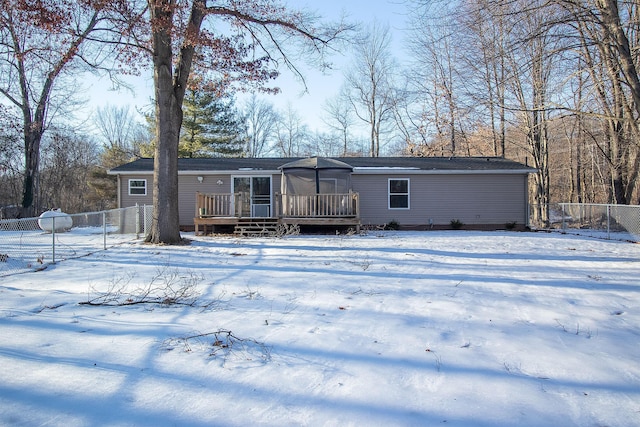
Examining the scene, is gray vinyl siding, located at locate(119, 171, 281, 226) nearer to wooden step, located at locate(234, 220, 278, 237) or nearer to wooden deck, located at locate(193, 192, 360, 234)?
wooden deck, located at locate(193, 192, 360, 234)

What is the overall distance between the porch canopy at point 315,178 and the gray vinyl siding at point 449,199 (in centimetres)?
147

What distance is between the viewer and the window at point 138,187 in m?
15.8

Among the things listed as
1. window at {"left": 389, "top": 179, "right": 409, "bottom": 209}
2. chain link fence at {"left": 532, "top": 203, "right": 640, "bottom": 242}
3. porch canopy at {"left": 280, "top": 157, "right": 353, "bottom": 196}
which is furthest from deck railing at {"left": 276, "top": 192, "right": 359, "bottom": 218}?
chain link fence at {"left": 532, "top": 203, "right": 640, "bottom": 242}

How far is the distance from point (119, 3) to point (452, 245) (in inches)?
394

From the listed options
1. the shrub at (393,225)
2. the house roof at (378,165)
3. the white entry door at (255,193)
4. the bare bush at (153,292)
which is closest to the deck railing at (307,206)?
the house roof at (378,165)

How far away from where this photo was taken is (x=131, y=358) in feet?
9.87

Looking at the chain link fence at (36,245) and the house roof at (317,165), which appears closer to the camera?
the chain link fence at (36,245)

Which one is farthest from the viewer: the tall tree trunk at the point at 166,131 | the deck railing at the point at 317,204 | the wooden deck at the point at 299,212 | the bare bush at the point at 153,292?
the deck railing at the point at 317,204

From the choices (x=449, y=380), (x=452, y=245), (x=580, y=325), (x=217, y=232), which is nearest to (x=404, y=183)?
(x=452, y=245)

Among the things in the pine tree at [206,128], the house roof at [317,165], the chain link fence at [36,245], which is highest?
the pine tree at [206,128]

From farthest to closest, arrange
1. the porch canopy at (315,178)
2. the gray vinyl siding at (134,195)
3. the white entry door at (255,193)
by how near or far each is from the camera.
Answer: the white entry door at (255,193)
the gray vinyl siding at (134,195)
the porch canopy at (315,178)

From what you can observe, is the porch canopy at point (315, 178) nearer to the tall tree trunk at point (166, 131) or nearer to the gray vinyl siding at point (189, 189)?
the gray vinyl siding at point (189, 189)

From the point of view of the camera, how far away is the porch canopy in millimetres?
14350

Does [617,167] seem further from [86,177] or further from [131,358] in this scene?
[86,177]
